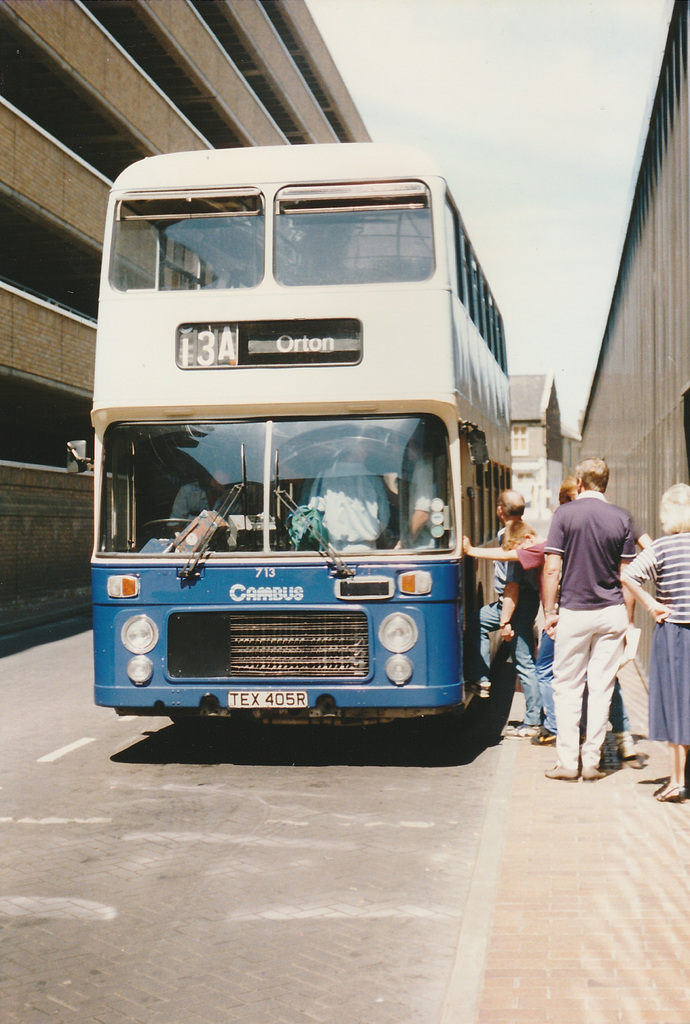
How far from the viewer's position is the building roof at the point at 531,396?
9625 centimetres

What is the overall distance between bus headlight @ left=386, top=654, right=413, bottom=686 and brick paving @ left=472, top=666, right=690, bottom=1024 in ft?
3.33

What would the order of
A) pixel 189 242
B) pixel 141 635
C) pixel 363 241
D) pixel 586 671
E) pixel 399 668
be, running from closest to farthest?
pixel 586 671 < pixel 399 668 < pixel 141 635 < pixel 363 241 < pixel 189 242

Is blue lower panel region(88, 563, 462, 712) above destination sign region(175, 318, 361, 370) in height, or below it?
below

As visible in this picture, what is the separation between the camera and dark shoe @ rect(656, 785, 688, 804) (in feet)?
21.8

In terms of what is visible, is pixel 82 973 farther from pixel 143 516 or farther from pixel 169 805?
pixel 143 516

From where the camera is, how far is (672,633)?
22.1 ft

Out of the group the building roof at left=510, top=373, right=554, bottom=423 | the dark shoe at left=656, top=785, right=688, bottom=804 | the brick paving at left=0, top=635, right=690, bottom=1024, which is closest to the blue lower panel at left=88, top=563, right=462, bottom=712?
the brick paving at left=0, top=635, right=690, bottom=1024

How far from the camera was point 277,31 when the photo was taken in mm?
41125

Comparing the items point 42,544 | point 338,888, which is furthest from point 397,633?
point 42,544

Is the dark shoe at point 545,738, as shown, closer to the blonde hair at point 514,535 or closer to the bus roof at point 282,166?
the blonde hair at point 514,535

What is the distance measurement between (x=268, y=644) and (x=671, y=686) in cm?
266

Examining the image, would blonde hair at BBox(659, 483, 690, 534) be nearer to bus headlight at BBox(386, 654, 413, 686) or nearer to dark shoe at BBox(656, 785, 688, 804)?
dark shoe at BBox(656, 785, 688, 804)

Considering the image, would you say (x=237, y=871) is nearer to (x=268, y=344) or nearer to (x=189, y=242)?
(x=268, y=344)

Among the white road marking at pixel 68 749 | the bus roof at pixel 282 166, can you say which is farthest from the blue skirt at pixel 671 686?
the white road marking at pixel 68 749
